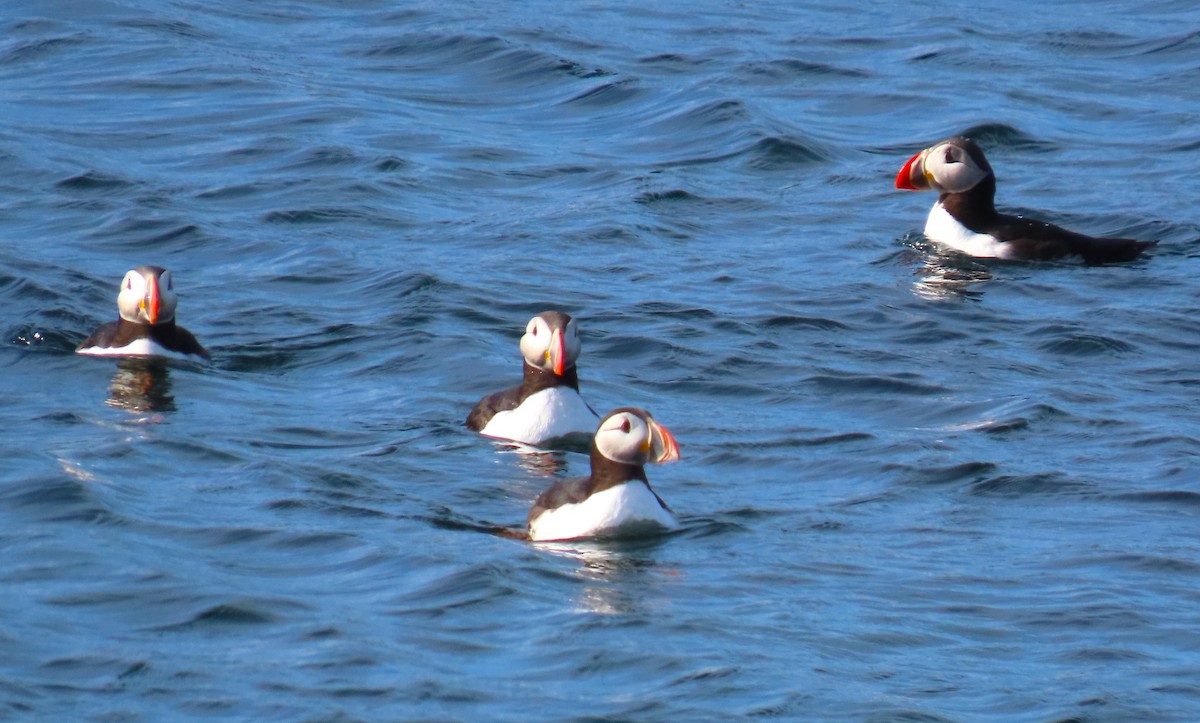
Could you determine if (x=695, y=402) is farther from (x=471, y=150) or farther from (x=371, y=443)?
(x=471, y=150)

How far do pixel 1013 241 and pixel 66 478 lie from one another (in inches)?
335

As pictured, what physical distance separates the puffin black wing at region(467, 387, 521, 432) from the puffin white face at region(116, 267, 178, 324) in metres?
2.26

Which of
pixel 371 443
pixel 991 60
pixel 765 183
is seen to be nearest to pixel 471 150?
pixel 765 183

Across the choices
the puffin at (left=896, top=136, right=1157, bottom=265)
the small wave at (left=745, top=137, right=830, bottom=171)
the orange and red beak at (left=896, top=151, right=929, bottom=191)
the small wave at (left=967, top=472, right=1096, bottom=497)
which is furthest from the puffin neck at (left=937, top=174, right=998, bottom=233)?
the small wave at (left=967, top=472, right=1096, bottom=497)

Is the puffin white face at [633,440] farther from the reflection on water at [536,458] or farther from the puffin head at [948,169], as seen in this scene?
the puffin head at [948,169]

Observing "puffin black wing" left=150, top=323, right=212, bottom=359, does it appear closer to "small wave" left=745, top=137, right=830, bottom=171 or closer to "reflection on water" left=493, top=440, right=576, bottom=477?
"reflection on water" left=493, top=440, right=576, bottom=477

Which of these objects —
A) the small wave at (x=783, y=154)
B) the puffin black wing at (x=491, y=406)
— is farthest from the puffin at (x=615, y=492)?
the small wave at (x=783, y=154)

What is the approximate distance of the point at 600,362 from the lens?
14.7 meters

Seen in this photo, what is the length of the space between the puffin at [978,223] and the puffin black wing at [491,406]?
225 inches

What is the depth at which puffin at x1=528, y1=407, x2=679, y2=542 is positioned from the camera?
1055 centimetres

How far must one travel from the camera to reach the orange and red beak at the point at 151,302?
13.7 metres

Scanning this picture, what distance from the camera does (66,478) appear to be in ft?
37.3

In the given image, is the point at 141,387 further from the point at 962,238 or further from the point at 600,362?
the point at 962,238

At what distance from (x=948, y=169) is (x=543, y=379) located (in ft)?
20.4
